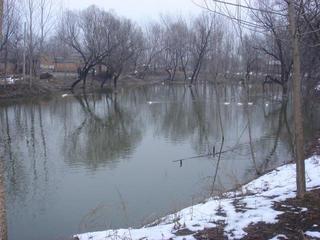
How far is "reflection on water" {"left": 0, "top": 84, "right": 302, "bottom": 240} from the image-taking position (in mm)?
9639

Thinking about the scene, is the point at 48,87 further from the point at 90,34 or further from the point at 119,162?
the point at 119,162

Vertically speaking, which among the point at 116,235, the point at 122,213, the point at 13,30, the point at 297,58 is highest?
the point at 13,30

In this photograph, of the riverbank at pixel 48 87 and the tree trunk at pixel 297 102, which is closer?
the tree trunk at pixel 297 102

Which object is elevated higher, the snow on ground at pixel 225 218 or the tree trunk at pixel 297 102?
the tree trunk at pixel 297 102

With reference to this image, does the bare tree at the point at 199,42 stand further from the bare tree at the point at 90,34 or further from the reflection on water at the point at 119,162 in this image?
the reflection on water at the point at 119,162

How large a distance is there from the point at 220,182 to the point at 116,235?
586cm

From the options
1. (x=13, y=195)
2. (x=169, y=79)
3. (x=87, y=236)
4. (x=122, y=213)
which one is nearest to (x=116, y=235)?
(x=87, y=236)

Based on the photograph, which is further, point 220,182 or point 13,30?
point 13,30

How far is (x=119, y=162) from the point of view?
14250 millimetres

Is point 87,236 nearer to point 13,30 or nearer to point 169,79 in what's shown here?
point 13,30

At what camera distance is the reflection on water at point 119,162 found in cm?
964

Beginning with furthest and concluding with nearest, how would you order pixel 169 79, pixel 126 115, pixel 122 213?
pixel 169 79, pixel 126 115, pixel 122 213

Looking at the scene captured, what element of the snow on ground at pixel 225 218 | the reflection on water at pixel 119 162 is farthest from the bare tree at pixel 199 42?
the snow on ground at pixel 225 218

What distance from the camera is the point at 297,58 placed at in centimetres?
572
